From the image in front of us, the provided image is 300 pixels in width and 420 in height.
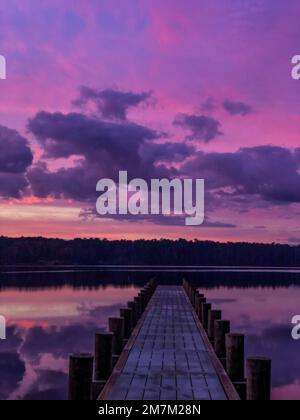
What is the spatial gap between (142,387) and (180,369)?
1831 mm

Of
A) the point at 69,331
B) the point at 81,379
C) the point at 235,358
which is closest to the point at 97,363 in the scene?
the point at 81,379

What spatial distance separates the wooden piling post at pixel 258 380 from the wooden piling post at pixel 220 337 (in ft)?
14.6

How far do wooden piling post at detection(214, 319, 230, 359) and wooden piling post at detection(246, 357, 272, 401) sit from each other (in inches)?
175

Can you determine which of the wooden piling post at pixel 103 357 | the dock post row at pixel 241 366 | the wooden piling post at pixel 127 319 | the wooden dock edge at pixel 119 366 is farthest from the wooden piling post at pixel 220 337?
the wooden piling post at pixel 103 357

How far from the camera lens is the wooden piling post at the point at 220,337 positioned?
13.1 m

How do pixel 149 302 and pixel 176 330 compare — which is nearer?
pixel 176 330

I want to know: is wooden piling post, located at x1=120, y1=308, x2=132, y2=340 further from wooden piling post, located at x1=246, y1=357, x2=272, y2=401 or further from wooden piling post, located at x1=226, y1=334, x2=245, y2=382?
wooden piling post, located at x1=246, y1=357, x2=272, y2=401

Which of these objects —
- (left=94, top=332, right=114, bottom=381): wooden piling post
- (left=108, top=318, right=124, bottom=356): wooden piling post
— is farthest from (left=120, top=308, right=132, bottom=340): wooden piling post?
(left=94, top=332, right=114, bottom=381): wooden piling post

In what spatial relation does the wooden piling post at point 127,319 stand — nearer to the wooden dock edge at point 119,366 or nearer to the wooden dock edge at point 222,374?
the wooden dock edge at point 119,366

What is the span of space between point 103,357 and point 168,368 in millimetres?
1809

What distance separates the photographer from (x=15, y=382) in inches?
835
